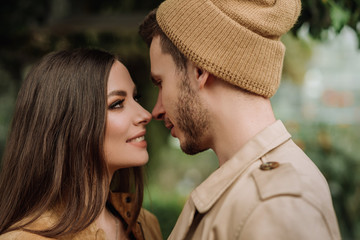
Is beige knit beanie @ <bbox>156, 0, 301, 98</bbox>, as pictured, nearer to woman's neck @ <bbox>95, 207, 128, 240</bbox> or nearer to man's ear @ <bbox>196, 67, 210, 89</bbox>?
man's ear @ <bbox>196, 67, 210, 89</bbox>

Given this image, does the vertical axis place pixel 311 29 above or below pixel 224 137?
below

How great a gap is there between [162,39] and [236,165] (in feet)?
2.69

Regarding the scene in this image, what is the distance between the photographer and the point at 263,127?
6.65 ft

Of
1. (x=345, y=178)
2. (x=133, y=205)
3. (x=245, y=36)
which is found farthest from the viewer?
(x=345, y=178)

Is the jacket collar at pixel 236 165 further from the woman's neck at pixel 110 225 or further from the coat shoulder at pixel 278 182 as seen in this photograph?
the woman's neck at pixel 110 225

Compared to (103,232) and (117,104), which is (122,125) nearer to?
(117,104)

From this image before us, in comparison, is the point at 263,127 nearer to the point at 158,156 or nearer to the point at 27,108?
the point at 27,108

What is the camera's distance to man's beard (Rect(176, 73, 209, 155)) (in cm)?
215

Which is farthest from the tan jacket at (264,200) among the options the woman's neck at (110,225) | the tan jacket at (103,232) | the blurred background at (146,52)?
the blurred background at (146,52)

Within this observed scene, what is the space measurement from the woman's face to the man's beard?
46 cm

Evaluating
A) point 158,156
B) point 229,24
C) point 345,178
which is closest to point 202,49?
point 229,24

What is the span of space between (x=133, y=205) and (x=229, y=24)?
1.53 meters

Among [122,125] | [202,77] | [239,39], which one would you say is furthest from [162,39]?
[122,125]

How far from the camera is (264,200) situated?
163 centimetres
